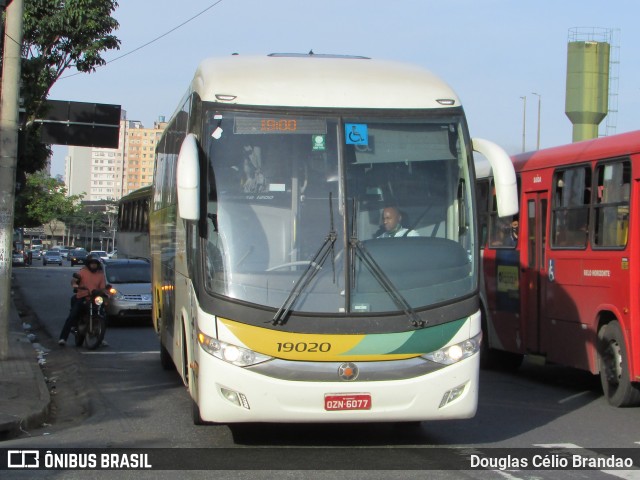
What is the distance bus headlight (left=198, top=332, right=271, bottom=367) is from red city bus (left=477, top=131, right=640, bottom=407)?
144 inches

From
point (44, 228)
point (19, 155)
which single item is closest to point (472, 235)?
point (19, 155)

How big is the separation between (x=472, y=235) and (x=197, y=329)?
2474 mm

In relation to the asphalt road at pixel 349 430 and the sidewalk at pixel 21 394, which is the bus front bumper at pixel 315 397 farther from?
the sidewalk at pixel 21 394

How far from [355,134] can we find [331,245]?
1.02 meters

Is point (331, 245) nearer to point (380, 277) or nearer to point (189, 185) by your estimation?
point (380, 277)

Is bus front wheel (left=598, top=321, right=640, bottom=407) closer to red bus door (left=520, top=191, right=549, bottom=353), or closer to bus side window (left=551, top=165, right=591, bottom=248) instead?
bus side window (left=551, top=165, right=591, bottom=248)

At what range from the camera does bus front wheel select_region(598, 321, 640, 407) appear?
11.0m

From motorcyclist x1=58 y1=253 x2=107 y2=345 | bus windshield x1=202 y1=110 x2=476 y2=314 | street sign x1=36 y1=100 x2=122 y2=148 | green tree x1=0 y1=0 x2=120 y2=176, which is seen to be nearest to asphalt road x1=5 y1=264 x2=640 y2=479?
bus windshield x1=202 y1=110 x2=476 y2=314

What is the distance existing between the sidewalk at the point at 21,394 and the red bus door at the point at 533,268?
6458 millimetres

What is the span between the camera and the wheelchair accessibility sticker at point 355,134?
329 inches

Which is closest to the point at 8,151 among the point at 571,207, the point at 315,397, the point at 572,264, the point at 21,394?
the point at 21,394

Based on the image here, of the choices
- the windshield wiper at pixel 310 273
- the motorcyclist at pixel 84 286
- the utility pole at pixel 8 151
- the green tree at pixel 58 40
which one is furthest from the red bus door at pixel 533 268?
the green tree at pixel 58 40

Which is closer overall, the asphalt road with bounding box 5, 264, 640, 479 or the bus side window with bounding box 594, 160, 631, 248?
the asphalt road with bounding box 5, 264, 640, 479

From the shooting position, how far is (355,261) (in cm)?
802
